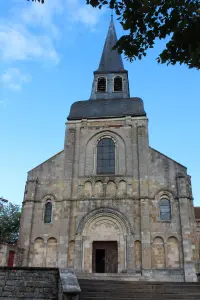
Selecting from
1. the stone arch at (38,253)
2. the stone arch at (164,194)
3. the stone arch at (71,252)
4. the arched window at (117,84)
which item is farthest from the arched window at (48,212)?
the arched window at (117,84)

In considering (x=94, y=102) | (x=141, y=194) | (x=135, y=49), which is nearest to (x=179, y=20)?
(x=135, y=49)

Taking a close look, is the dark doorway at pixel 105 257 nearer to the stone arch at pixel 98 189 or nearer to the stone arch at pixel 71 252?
the stone arch at pixel 71 252

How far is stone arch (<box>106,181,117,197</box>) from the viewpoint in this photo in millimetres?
21391

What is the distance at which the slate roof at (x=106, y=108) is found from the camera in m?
24.5

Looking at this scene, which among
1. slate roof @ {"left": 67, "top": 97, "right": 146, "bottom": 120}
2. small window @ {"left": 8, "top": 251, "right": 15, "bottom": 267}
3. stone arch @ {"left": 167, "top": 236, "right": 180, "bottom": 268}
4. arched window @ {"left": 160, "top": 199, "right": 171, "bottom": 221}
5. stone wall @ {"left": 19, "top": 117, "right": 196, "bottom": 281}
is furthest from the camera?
slate roof @ {"left": 67, "top": 97, "right": 146, "bottom": 120}

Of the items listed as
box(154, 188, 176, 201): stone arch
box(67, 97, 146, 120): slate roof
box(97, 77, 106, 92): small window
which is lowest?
box(154, 188, 176, 201): stone arch

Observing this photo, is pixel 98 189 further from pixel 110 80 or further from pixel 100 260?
pixel 110 80

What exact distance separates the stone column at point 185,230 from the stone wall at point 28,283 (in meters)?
10.5

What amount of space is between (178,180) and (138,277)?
674 centimetres

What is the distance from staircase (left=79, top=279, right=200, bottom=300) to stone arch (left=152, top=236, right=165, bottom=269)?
7.09m

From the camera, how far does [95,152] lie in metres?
23.4

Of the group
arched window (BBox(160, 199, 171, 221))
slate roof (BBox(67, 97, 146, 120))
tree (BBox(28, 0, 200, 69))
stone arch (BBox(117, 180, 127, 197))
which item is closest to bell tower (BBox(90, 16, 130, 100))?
slate roof (BBox(67, 97, 146, 120))

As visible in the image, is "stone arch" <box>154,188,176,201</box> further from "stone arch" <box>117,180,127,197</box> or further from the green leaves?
the green leaves

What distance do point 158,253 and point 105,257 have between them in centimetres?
360
